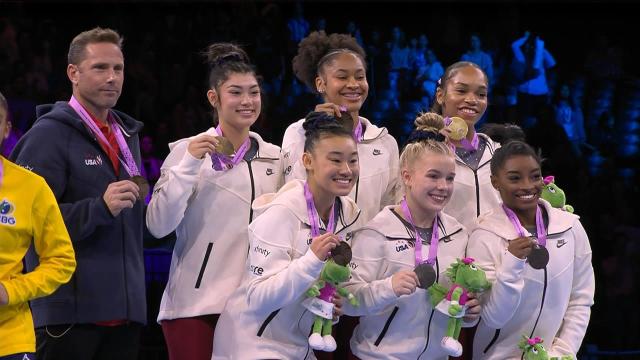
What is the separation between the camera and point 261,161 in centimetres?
452

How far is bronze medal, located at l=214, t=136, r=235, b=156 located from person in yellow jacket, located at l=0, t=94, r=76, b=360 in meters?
0.89

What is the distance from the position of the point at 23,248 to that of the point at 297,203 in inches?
45.9

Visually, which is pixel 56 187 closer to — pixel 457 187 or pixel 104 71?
pixel 104 71

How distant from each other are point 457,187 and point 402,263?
2.17 ft

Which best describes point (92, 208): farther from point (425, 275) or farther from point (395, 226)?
point (425, 275)

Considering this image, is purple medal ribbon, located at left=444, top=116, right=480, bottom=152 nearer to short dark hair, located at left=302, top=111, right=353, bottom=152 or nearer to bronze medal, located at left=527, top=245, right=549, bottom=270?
short dark hair, located at left=302, top=111, right=353, bottom=152

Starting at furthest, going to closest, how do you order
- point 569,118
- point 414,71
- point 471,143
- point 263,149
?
1. point 414,71
2. point 569,118
3. point 471,143
4. point 263,149

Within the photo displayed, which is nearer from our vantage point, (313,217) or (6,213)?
(6,213)

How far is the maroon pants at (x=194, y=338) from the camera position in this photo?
4.33 m

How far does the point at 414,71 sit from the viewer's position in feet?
34.8

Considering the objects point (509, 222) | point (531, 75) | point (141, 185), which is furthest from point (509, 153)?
point (531, 75)

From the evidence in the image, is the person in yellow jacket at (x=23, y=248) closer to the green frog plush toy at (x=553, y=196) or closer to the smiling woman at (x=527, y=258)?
the smiling woman at (x=527, y=258)

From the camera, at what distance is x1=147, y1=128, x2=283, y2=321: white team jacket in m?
4.34

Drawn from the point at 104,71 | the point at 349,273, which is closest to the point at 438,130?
the point at 349,273
